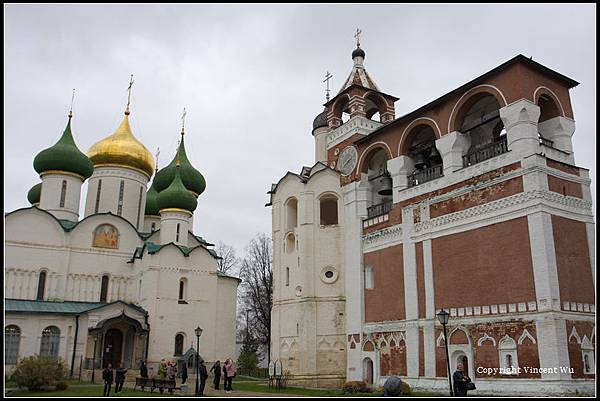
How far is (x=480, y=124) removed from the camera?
64.2 ft

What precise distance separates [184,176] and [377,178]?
15.3 m

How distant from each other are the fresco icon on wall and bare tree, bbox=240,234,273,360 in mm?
12281

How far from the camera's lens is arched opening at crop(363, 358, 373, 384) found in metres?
21.7

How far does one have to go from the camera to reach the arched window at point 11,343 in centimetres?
2416

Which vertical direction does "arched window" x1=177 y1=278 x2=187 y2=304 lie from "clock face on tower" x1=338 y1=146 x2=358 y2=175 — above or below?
below

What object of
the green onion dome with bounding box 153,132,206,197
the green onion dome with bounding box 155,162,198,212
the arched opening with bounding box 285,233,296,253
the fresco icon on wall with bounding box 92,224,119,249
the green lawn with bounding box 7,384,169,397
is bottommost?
the green lawn with bounding box 7,384,169,397

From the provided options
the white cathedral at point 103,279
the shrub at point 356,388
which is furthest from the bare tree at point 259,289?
the shrub at point 356,388

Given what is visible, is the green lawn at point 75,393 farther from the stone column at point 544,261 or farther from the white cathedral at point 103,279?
the stone column at point 544,261

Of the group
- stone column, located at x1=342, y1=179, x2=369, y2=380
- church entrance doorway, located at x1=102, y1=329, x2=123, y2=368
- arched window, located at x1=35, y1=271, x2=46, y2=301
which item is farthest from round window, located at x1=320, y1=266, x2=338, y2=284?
arched window, located at x1=35, y1=271, x2=46, y2=301

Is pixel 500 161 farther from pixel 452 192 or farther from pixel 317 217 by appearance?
pixel 317 217

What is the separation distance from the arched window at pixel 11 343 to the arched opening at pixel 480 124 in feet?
69.2

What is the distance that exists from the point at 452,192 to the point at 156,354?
56.5ft

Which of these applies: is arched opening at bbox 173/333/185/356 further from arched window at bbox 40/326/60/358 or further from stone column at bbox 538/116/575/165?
stone column at bbox 538/116/575/165

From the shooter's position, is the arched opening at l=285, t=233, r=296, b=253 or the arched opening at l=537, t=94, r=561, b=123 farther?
the arched opening at l=285, t=233, r=296, b=253
